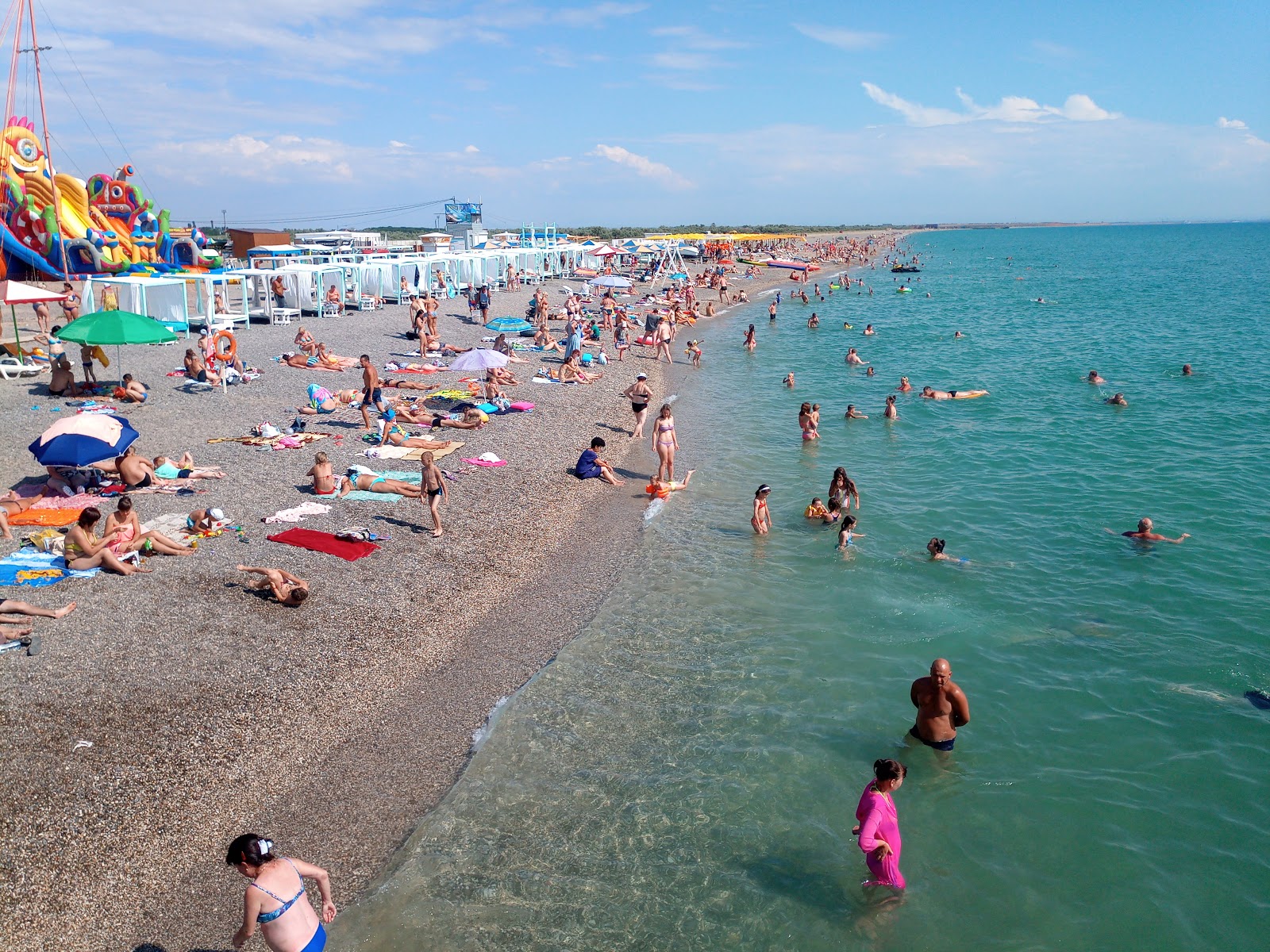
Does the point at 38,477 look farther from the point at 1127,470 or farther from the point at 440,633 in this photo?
the point at 1127,470

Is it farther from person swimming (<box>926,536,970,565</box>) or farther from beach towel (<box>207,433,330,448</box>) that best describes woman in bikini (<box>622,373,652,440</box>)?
person swimming (<box>926,536,970,565</box>)

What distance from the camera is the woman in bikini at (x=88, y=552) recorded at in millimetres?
9523

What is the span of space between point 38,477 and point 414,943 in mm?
10772

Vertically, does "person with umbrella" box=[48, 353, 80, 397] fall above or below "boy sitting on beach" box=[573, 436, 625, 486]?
above

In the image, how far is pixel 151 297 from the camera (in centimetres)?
2422

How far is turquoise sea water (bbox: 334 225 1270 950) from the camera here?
617 cm

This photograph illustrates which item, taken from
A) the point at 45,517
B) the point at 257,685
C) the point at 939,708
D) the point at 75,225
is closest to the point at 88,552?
the point at 45,517

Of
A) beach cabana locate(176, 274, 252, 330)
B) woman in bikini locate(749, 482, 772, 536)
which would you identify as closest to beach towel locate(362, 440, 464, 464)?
woman in bikini locate(749, 482, 772, 536)

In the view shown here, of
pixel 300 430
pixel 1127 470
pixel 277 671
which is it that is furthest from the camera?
pixel 1127 470

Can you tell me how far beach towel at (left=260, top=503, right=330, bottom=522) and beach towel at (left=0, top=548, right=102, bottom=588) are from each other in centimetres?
233

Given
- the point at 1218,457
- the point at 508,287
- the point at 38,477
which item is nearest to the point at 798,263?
the point at 508,287

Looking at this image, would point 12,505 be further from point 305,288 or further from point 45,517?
point 305,288

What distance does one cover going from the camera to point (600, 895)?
6.24 m

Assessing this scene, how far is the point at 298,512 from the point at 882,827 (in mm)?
9076
